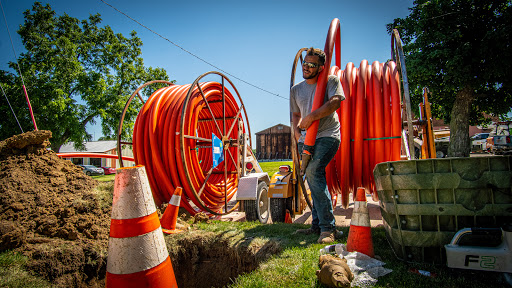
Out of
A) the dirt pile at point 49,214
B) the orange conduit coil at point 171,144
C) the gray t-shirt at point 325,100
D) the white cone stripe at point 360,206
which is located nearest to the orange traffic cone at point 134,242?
the dirt pile at point 49,214

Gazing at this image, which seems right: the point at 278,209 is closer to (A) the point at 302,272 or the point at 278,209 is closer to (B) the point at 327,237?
(B) the point at 327,237

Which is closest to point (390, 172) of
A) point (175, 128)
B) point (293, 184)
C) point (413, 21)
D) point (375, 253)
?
point (375, 253)

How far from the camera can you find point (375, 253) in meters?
2.54

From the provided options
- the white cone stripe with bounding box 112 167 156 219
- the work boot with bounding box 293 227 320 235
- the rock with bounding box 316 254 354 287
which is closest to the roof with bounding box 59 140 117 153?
the work boot with bounding box 293 227 320 235

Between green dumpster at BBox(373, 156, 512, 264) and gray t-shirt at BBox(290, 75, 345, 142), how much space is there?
1068 mm

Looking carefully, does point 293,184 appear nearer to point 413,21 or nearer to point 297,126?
point 297,126

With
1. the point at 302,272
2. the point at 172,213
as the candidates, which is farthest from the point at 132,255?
the point at 172,213

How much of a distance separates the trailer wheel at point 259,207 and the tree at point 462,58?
40.4ft

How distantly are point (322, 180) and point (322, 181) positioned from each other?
0.01 m

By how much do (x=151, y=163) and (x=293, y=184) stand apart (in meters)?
2.48

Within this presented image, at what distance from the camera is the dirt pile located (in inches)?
110

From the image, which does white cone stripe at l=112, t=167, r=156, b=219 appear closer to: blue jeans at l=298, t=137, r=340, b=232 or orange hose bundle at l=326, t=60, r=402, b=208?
blue jeans at l=298, t=137, r=340, b=232

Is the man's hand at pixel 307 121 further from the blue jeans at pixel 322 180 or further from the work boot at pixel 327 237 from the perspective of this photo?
the work boot at pixel 327 237

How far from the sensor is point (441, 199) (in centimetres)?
200
